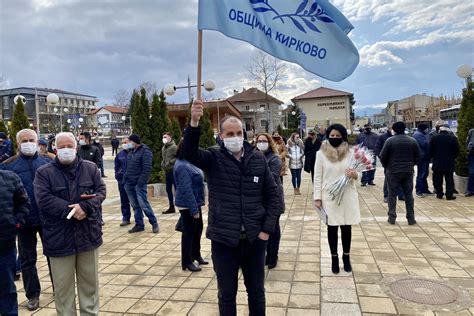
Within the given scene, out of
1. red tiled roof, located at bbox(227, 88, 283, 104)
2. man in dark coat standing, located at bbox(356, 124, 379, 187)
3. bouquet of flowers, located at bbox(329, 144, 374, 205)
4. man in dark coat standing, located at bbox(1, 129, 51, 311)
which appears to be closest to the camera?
man in dark coat standing, located at bbox(1, 129, 51, 311)

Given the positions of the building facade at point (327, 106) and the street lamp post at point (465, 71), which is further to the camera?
the building facade at point (327, 106)

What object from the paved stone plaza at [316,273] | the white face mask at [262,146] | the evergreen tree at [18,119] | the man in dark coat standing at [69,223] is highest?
the evergreen tree at [18,119]

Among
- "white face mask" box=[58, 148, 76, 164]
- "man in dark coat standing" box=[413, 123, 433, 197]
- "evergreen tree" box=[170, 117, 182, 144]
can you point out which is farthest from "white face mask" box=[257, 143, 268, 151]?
"evergreen tree" box=[170, 117, 182, 144]

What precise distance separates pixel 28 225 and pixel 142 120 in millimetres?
8400

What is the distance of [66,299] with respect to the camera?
3549mm

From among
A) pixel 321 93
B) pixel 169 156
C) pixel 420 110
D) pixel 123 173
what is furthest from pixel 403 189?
pixel 420 110

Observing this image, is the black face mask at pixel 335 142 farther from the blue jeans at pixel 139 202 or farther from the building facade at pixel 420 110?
the building facade at pixel 420 110

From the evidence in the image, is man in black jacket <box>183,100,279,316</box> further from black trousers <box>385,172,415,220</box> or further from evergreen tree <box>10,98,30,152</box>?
evergreen tree <box>10,98,30,152</box>

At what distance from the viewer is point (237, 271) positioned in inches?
122

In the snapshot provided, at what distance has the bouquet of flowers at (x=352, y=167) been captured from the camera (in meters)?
4.78

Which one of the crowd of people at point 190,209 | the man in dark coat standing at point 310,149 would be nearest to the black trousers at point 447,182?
the man in dark coat standing at point 310,149

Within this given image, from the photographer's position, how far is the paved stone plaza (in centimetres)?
400

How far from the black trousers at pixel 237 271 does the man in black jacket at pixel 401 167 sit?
5.18 meters

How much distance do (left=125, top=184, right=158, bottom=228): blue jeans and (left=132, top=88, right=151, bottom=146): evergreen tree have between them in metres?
4.87
